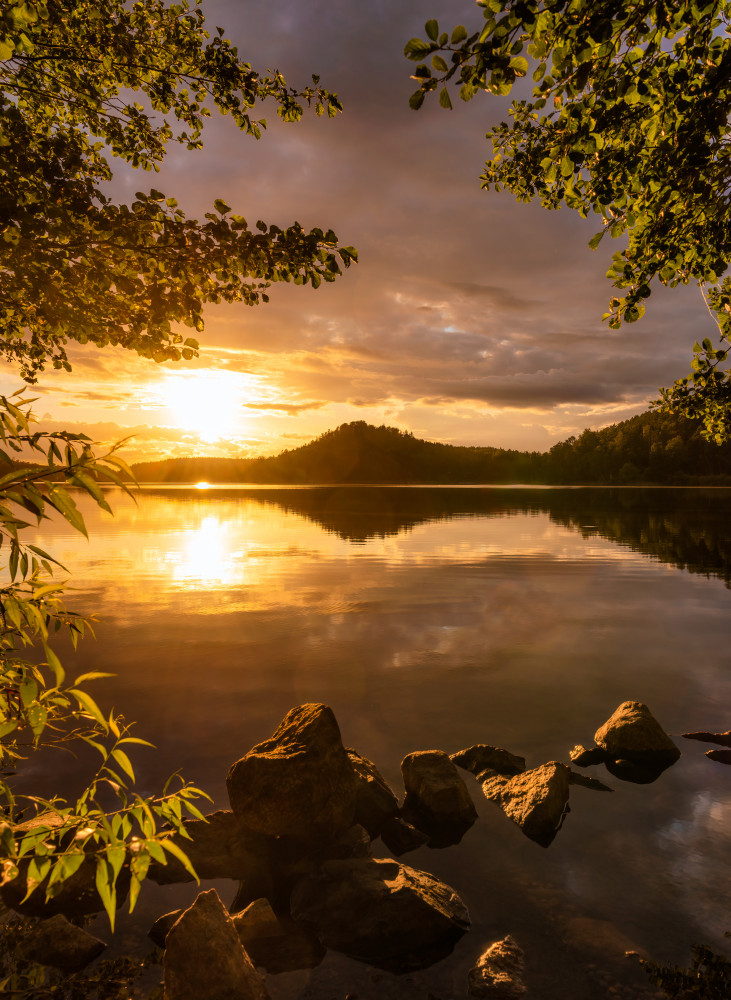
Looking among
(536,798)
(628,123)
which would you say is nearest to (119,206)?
(628,123)

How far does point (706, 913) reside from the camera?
293 inches

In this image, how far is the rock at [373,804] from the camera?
9.27 metres

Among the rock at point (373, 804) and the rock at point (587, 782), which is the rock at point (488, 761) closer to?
the rock at point (587, 782)

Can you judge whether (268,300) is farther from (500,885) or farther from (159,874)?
(500,885)

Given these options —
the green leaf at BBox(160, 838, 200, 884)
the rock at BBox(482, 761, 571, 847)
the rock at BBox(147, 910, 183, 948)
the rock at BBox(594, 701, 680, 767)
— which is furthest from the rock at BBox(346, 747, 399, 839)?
the green leaf at BBox(160, 838, 200, 884)

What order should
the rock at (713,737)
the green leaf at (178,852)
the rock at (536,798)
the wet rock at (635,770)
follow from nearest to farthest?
1. the green leaf at (178,852)
2. the rock at (536,798)
3. the wet rock at (635,770)
4. the rock at (713,737)

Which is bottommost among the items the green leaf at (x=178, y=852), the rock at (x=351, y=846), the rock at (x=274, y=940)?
the rock at (x=274, y=940)

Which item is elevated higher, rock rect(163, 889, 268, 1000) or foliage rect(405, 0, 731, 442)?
foliage rect(405, 0, 731, 442)

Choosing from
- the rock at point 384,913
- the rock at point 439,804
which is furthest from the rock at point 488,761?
the rock at point 384,913

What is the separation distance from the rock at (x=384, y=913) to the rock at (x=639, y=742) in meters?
5.70

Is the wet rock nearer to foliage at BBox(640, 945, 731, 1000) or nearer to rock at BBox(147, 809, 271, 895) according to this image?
foliage at BBox(640, 945, 731, 1000)

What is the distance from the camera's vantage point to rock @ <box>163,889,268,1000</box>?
231 inches

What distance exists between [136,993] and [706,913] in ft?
24.3

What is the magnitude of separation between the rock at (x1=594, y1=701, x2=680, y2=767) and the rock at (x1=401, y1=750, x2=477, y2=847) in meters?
3.89
